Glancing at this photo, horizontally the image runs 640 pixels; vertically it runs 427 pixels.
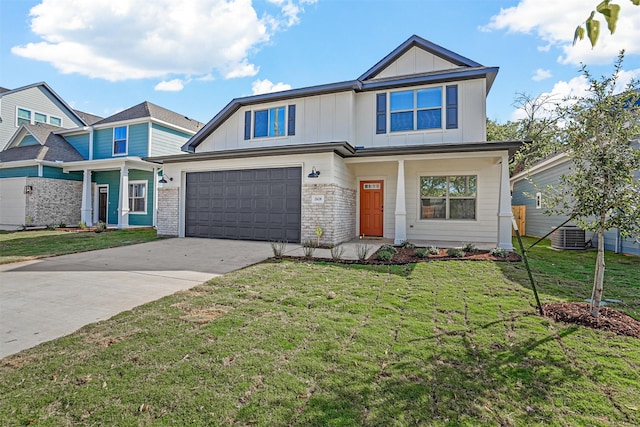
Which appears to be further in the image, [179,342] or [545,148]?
[545,148]

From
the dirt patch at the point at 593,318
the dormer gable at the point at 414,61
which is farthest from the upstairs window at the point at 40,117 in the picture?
the dirt patch at the point at 593,318

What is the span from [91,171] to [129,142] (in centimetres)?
298

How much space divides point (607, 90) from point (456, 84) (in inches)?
296

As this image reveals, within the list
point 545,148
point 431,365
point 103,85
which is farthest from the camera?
point 103,85

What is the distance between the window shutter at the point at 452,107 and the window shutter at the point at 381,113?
2.18 m

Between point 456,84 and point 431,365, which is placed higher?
point 456,84

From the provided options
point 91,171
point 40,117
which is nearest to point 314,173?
point 91,171

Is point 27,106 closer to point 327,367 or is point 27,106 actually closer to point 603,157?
point 327,367

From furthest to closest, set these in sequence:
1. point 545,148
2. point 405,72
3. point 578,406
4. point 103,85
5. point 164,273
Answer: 1. point 103,85
2. point 405,72
3. point 164,273
4. point 545,148
5. point 578,406

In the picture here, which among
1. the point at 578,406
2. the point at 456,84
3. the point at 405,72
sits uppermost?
the point at 405,72

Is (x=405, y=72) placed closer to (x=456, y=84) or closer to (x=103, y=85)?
(x=456, y=84)

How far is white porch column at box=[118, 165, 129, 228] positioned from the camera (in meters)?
15.8

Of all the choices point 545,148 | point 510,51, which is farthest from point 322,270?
point 510,51

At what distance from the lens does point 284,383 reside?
2.46 metres
